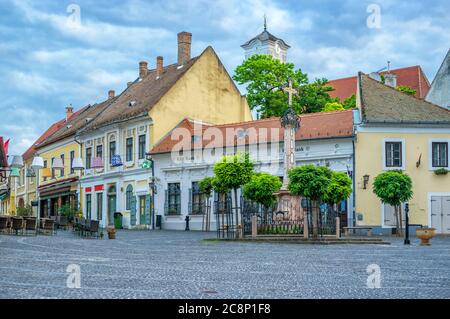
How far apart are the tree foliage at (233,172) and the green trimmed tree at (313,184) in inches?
105

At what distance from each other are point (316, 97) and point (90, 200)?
59.2 ft

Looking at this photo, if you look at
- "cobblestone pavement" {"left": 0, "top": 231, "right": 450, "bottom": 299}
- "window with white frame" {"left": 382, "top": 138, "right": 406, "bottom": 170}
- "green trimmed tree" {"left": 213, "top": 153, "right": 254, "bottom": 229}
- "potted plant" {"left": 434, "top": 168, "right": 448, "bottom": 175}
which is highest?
"window with white frame" {"left": 382, "top": 138, "right": 406, "bottom": 170}

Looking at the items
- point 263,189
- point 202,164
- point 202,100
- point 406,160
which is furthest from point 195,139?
point 263,189

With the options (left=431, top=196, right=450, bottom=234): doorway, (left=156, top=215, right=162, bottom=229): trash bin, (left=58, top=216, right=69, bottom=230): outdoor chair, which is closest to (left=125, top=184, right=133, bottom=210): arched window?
(left=156, top=215, right=162, bottom=229): trash bin

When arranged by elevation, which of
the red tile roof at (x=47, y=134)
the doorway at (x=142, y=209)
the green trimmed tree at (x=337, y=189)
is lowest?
the doorway at (x=142, y=209)

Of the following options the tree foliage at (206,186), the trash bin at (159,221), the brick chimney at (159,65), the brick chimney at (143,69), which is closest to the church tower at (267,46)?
the brick chimney at (143,69)

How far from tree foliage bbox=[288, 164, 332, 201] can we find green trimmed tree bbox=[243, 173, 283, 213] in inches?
44.2

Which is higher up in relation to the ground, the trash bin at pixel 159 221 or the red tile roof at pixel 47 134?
the red tile roof at pixel 47 134

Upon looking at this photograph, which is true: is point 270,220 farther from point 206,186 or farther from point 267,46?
point 267,46

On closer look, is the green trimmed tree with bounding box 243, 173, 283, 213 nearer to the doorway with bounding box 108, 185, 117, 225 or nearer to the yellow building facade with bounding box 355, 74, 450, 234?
the yellow building facade with bounding box 355, 74, 450, 234

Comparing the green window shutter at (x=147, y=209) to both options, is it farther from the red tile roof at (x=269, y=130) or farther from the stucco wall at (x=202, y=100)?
the stucco wall at (x=202, y=100)

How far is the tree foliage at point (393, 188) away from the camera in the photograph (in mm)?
31812

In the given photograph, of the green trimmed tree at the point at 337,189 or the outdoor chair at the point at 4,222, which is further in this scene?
the outdoor chair at the point at 4,222

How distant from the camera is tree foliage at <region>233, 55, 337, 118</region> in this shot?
166 feet
